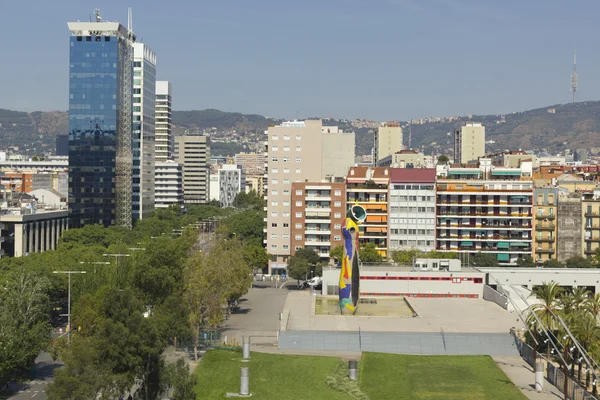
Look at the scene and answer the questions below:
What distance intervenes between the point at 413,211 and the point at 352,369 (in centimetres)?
6763

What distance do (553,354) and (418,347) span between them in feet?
32.7

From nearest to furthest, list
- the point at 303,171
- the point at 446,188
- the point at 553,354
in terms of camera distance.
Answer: the point at 553,354 → the point at 446,188 → the point at 303,171

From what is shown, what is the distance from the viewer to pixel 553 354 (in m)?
67.3

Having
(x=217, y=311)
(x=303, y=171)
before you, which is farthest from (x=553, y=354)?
(x=303, y=171)

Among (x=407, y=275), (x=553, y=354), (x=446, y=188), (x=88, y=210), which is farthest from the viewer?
(x=88, y=210)

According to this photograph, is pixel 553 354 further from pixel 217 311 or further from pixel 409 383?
pixel 217 311

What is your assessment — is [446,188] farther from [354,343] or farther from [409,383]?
[409,383]

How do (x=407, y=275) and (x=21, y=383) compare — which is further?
(x=407, y=275)

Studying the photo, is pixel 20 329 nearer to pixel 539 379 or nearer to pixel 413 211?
pixel 539 379

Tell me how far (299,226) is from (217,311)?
5649cm

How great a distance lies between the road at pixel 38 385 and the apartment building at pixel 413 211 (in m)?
67.6

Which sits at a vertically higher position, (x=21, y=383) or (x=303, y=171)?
(x=303, y=171)

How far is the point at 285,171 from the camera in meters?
140

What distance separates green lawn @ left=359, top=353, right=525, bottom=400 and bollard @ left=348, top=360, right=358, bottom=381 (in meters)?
0.57
